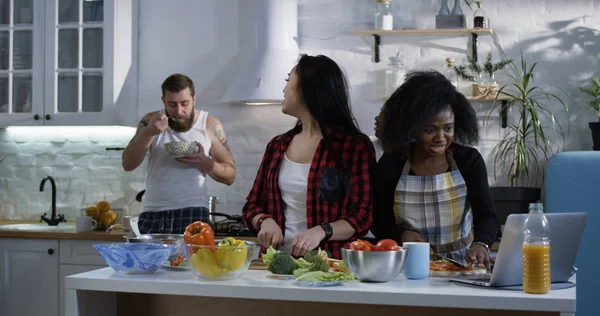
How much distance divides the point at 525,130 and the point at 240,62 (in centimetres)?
172

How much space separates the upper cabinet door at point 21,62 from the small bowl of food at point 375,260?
3.42m

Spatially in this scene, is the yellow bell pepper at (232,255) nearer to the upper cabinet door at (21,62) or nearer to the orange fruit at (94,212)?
the orange fruit at (94,212)

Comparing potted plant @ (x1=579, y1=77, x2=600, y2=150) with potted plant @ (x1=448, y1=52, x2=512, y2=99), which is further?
potted plant @ (x1=448, y1=52, x2=512, y2=99)

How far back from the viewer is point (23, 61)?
212 inches

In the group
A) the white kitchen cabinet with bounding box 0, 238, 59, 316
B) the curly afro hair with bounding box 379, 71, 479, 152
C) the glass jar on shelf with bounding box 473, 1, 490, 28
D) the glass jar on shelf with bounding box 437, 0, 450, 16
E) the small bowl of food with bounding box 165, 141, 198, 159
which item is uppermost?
the glass jar on shelf with bounding box 437, 0, 450, 16

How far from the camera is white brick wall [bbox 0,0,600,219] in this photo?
4.75 meters

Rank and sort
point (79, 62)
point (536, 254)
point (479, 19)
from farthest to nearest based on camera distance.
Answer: point (79, 62)
point (479, 19)
point (536, 254)

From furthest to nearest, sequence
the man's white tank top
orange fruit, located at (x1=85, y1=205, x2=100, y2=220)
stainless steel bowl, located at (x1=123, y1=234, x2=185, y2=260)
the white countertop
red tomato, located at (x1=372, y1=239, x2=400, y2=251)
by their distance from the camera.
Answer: orange fruit, located at (x1=85, y1=205, x2=100, y2=220)
the man's white tank top
stainless steel bowl, located at (x1=123, y1=234, x2=185, y2=260)
red tomato, located at (x1=372, y1=239, x2=400, y2=251)
the white countertop

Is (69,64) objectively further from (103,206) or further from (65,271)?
(65,271)

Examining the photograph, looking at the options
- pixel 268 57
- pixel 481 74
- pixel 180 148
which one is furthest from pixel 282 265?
pixel 481 74

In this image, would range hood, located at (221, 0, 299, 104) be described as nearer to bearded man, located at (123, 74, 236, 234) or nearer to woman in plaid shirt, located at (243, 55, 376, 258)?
bearded man, located at (123, 74, 236, 234)

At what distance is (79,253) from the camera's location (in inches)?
190

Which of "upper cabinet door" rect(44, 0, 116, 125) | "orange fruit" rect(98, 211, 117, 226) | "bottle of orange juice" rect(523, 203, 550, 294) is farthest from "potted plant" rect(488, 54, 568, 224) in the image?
"bottle of orange juice" rect(523, 203, 550, 294)

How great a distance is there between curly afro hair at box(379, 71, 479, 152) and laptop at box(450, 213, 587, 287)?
0.71 m
